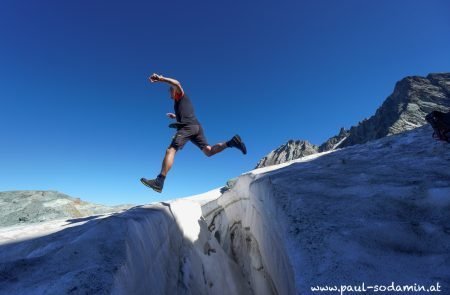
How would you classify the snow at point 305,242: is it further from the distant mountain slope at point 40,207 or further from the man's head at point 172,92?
the distant mountain slope at point 40,207

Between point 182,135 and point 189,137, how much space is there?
28cm

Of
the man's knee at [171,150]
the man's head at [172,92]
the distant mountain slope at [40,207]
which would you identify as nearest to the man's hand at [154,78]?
the man's head at [172,92]

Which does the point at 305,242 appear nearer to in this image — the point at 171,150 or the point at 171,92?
the point at 171,150

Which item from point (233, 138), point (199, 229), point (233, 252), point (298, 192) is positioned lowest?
point (233, 252)

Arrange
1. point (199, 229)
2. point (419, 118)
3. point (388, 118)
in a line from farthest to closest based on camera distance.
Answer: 1. point (388, 118)
2. point (419, 118)
3. point (199, 229)

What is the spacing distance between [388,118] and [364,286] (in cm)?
7436

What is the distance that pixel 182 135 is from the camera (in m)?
7.32

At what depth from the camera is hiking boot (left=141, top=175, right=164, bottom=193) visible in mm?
6504

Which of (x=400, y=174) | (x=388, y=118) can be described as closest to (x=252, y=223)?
(x=400, y=174)

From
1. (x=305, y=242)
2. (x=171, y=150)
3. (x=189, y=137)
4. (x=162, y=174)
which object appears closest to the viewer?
(x=305, y=242)

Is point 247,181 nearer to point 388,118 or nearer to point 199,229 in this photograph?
point 199,229

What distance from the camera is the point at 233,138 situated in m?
8.09

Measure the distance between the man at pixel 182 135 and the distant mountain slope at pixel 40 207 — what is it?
14.7 ft

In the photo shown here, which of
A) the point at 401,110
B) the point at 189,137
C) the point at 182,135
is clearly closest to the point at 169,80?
the point at 182,135
